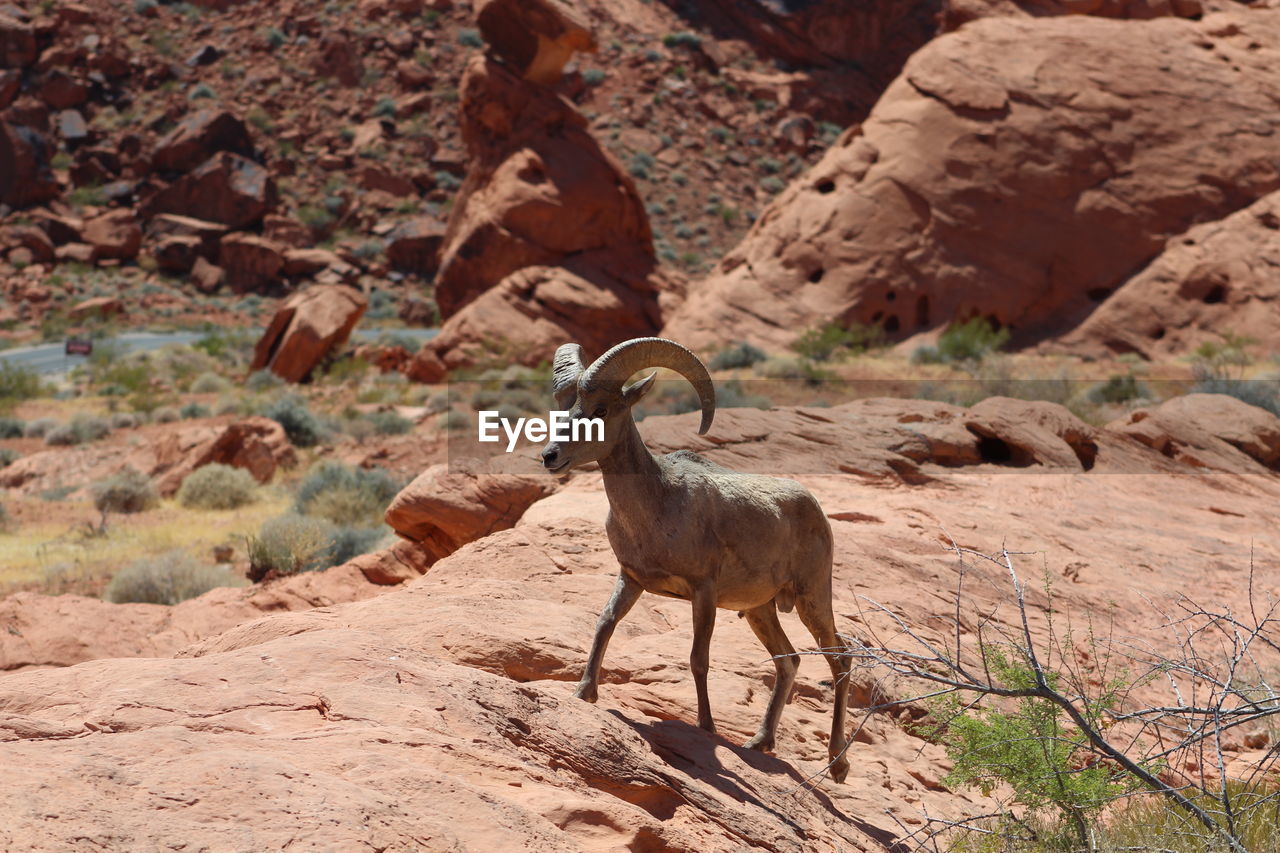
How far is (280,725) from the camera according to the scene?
152 inches

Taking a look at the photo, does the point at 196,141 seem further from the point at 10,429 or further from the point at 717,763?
the point at 717,763

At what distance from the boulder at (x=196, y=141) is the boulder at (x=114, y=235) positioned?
3539 millimetres

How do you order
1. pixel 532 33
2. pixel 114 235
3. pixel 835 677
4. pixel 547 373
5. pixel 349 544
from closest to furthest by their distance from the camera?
pixel 835 677 → pixel 349 544 → pixel 547 373 → pixel 532 33 → pixel 114 235

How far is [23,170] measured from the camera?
154ft

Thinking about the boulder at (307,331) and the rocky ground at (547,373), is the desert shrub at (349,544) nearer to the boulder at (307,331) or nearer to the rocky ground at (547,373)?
the rocky ground at (547,373)

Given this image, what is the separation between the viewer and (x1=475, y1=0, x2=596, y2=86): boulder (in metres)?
28.2

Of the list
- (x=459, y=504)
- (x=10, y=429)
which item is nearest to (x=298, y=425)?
(x=10, y=429)

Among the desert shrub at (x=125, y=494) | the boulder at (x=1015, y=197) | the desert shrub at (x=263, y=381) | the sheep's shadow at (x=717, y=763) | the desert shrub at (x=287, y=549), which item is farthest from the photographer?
the desert shrub at (x=263, y=381)

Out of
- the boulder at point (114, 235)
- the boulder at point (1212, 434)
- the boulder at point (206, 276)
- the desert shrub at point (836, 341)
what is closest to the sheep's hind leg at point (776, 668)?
the boulder at point (1212, 434)

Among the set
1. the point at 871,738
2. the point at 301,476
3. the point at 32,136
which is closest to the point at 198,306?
the point at 32,136

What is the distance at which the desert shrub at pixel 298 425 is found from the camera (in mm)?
20312

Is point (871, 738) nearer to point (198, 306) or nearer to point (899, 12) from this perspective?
point (198, 306)

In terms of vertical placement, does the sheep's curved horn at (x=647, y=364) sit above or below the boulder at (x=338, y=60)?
below

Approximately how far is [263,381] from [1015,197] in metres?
18.7
